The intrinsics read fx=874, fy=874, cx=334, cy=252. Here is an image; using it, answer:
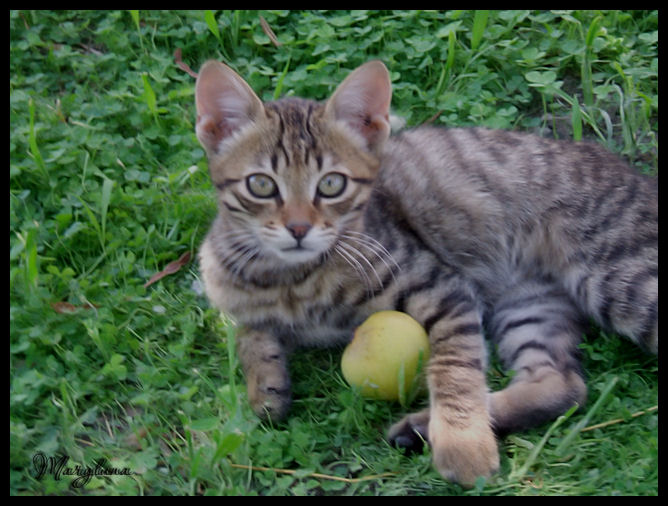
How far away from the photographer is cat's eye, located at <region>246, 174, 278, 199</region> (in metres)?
2.86

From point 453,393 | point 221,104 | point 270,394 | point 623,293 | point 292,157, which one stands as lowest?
point 270,394

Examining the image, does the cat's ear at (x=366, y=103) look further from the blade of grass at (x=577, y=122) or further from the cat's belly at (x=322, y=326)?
the blade of grass at (x=577, y=122)

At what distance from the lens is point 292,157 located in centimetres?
287

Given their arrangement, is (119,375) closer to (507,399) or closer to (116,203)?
(116,203)

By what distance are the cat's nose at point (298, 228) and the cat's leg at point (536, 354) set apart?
82 cm

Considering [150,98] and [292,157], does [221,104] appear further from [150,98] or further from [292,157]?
[150,98]

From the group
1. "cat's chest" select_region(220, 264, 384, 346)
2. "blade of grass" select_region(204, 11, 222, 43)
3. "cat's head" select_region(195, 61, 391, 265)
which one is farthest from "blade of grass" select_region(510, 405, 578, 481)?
"blade of grass" select_region(204, 11, 222, 43)

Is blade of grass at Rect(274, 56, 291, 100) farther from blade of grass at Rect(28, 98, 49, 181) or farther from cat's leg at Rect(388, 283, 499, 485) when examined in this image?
cat's leg at Rect(388, 283, 499, 485)

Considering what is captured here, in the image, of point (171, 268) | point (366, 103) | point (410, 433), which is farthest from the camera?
point (171, 268)

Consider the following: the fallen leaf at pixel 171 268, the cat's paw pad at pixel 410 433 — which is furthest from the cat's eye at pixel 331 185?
the fallen leaf at pixel 171 268

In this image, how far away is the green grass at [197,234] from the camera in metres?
2.69

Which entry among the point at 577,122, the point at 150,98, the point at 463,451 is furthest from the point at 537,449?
the point at 150,98

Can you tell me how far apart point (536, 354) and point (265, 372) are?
0.97 metres
